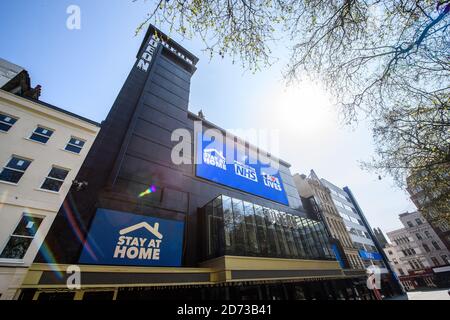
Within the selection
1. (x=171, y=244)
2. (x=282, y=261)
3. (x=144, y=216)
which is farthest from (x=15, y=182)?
(x=282, y=261)

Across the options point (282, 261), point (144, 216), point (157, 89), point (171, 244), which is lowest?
point (282, 261)

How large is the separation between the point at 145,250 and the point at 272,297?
31.3 feet

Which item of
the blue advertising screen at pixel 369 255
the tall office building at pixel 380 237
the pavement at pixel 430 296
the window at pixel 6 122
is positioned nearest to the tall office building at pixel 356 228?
the blue advertising screen at pixel 369 255

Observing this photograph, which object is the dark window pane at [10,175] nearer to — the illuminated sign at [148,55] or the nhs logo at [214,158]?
the nhs logo at [214,158]

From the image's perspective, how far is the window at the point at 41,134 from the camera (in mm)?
11180

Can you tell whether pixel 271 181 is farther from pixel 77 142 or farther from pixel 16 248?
pixel 16 248

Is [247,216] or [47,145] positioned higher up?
[47,145]

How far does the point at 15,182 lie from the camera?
9.34 m

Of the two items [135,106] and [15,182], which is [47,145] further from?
[135,106]

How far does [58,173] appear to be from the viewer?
10586 millimetres

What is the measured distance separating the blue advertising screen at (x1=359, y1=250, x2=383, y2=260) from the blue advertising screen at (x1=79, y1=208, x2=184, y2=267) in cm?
3826

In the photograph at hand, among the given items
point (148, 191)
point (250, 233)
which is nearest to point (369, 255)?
point (250, 233)

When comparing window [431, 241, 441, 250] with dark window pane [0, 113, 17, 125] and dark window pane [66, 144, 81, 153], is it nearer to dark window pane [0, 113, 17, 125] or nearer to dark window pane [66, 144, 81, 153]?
dark window pane [66, 144, 81, 153]

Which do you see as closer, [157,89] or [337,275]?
[337,275]
